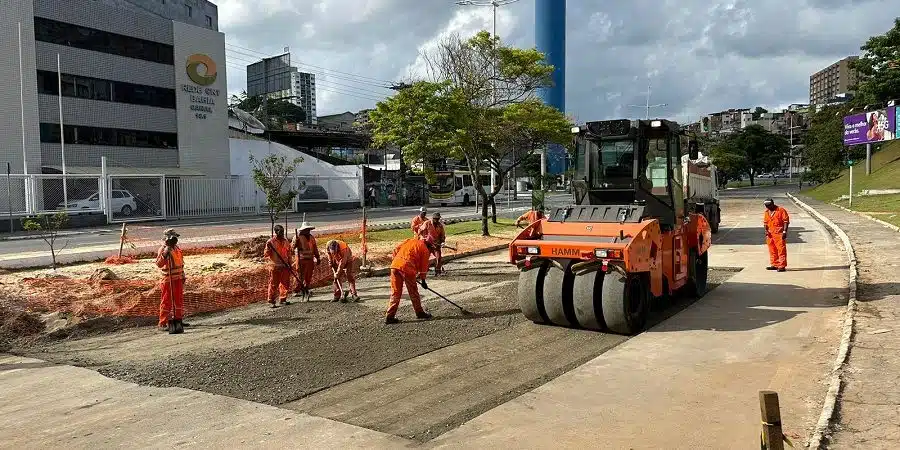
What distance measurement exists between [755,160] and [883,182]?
41.5m

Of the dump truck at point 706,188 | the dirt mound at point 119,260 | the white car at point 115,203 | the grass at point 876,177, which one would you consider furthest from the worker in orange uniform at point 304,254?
the grass at point 876,177

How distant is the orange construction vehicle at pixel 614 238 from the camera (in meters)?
8.02

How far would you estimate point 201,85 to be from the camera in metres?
40.4

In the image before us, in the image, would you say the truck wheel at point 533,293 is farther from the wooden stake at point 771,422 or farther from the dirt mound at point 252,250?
the dirt mound at point 252,250

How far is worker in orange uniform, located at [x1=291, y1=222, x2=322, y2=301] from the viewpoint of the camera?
11173mm

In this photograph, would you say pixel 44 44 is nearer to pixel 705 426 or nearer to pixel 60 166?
pixel 60 166

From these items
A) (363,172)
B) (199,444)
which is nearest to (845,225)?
(199,444)

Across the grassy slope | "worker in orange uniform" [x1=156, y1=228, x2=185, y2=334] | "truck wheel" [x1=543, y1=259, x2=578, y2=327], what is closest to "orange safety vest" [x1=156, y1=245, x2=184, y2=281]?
"worker in orange uniform" [x1=156, y1=228, x2=185, y2=334]

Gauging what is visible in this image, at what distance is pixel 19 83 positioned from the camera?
3120cm

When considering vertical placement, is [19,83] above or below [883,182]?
above

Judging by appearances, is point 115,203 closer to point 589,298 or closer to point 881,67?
point 589,298

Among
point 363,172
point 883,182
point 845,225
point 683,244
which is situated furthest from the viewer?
point 363,172

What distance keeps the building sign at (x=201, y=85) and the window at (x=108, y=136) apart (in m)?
2.48

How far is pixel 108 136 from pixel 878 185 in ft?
151
